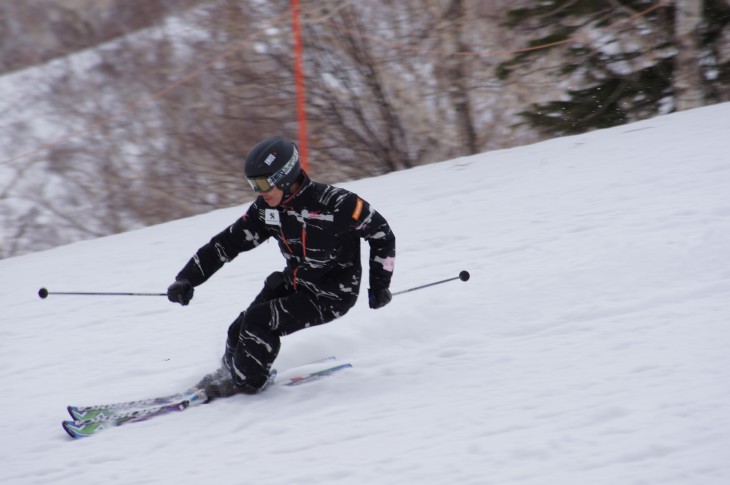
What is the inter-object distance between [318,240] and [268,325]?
0.52 metres

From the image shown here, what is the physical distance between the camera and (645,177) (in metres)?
7.28

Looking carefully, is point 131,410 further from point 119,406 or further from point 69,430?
point 69,430

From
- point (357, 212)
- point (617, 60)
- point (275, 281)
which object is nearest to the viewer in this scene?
point (357, 212)

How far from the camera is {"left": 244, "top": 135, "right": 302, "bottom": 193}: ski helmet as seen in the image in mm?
4078

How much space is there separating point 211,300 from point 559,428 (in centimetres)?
370

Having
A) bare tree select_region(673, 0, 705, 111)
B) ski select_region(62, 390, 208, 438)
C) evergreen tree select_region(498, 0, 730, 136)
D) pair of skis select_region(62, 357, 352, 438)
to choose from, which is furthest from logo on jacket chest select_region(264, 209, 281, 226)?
bare tree select_region(673, 0, 705, 111)

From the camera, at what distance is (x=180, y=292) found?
4281 millimetres

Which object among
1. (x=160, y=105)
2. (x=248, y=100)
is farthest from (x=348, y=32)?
(x=160, y=105)

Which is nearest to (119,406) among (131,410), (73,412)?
(131,410)

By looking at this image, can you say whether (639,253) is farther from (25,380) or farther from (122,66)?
(122,66)

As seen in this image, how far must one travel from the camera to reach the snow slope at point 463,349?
10.7ft

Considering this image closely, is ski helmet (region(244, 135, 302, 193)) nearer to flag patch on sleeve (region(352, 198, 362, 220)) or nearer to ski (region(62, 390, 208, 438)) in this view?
flag patch on sleeve (region(352, 198, 362, 220))

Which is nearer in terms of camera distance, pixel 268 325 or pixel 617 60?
pixel 268 325

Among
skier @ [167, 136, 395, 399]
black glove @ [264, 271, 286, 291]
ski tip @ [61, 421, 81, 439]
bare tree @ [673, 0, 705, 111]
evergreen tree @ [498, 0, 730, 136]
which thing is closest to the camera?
ski tip @ [61, 421, 81, 439]
